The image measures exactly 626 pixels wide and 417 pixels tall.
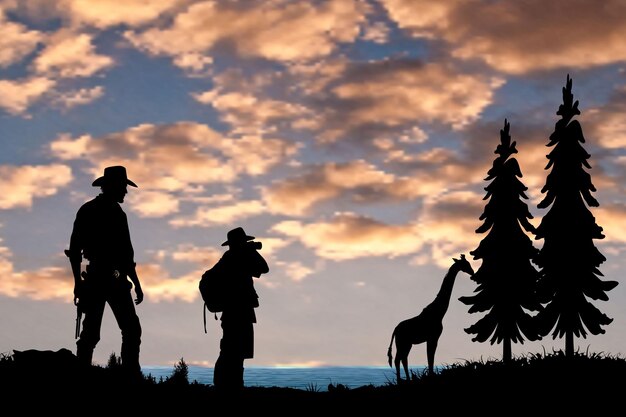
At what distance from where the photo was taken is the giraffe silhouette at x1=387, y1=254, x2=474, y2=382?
19016 mm

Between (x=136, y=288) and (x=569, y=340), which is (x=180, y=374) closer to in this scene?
(x=136, y=288)

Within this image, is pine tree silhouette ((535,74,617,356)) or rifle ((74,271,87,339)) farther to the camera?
pine tree silhouette ((535,74,617,356))

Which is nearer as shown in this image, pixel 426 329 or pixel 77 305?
pixel 77 305

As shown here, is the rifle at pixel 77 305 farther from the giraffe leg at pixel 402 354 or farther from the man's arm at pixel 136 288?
the giraffe leg at pixel 402 354

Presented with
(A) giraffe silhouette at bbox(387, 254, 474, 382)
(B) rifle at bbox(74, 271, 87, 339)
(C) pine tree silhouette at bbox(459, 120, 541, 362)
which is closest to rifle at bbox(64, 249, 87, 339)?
(B) rifle at bbox(74, 271, 87, 339)

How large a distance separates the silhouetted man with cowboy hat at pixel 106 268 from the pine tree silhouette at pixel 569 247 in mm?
18147

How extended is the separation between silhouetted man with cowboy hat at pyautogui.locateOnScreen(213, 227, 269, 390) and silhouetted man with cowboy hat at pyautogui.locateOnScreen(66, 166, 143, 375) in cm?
188

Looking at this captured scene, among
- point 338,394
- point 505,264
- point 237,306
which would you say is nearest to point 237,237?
point 237,306

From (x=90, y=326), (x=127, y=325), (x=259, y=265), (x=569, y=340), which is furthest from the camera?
(x=569, y=340)

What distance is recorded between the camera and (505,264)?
29688 mm

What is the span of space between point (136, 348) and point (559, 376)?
29.1ft

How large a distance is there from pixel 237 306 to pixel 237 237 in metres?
1.36

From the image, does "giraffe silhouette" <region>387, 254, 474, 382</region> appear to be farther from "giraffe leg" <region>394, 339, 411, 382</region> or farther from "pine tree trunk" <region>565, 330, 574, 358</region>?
"pine tree trunk" <region>565, 330, 574, 358</region>

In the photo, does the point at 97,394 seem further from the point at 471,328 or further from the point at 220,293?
the point at 471,328
